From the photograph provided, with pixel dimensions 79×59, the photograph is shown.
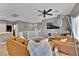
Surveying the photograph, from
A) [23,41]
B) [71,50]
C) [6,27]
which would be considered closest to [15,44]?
[23,41]

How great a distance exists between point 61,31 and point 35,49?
1.64 ft

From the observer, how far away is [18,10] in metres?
1.88

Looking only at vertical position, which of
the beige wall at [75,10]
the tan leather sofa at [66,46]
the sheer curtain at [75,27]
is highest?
the beige wall at [75,10]

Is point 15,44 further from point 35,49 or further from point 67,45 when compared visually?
point 67,45

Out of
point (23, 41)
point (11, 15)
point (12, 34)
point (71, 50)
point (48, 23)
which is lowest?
point (71, 50)

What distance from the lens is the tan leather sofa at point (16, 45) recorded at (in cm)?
184

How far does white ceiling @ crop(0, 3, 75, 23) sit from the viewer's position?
1863 millimetres

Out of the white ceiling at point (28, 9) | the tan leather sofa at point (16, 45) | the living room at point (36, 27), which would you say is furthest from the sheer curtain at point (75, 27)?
the tan leather sofa at point (16, 45)

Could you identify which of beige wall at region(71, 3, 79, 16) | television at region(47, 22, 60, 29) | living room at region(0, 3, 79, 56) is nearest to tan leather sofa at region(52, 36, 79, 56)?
living room at region(0, 3, 79, 56)

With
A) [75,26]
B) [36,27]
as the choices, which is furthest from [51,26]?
[75,26]

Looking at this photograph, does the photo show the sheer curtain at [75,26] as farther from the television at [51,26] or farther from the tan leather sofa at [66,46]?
the television at [51,26]

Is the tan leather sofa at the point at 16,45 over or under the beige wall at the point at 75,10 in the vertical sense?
under

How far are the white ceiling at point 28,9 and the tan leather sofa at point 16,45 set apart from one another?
325 mm

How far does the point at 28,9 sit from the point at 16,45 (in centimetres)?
60
